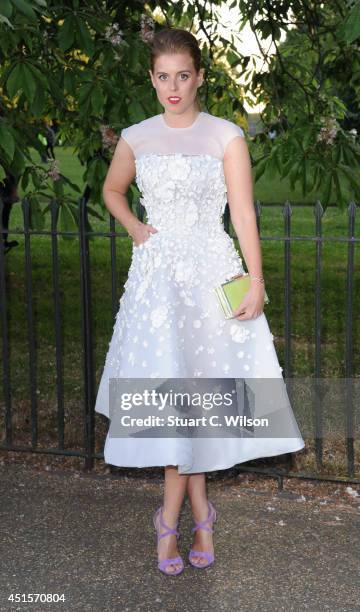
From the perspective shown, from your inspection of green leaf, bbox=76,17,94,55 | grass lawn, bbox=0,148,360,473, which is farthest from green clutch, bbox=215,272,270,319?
green leaf, bbox=76,17,94,55

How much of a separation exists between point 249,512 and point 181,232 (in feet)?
5.23

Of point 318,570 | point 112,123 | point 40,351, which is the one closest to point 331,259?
point 40,351

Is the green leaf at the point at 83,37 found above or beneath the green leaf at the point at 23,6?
above

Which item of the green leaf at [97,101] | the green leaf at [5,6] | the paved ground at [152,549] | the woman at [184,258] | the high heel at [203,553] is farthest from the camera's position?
the green leaf at [97,101]

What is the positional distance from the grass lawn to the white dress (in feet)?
3.40

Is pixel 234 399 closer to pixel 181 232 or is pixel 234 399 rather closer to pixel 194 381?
pixel 194 381

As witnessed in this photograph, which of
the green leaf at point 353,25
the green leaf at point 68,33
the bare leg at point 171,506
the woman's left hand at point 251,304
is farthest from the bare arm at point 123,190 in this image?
the green leaf at point 68,33

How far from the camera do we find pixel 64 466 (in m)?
5.07

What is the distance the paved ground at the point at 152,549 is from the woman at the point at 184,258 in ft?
1.44

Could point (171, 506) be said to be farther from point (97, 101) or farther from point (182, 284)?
point (97, 101)

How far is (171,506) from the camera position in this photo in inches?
146

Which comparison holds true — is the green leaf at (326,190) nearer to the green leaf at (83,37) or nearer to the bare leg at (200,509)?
the green leaf at (83,37)

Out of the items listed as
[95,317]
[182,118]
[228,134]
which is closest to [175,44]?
[182,118]

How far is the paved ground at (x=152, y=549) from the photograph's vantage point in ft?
11.6
